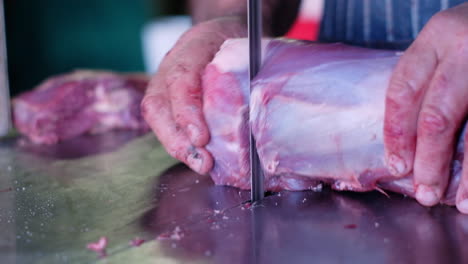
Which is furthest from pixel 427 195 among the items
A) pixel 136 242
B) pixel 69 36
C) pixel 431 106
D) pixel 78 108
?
pixel 69 36

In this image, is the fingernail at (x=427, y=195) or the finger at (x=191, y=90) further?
the finger at (x=191, y=90)

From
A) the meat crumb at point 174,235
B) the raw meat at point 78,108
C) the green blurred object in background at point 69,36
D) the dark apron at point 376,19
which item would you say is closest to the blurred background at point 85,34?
the green blurred object in background at point 69,36

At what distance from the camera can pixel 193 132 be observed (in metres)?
1.08

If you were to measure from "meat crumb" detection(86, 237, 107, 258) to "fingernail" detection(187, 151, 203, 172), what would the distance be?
0.32 metres

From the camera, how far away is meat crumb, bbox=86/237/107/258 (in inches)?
30.5

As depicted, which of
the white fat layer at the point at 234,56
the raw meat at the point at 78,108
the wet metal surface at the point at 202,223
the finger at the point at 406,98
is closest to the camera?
the wet metal surface at the point at 202,223

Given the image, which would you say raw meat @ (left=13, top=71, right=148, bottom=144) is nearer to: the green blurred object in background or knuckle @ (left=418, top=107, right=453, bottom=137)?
knuckle @ (left=418, top=107, right=453, bottom=137)

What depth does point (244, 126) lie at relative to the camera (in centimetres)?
105

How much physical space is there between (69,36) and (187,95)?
294 centimetres

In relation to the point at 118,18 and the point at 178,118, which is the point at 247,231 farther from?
the point at 118,18

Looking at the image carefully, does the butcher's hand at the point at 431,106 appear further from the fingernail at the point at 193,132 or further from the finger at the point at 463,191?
the fingernail at the point at 193,132

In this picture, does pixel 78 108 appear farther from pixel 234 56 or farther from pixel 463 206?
pixel 463 206

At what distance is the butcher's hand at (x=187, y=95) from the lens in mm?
1095

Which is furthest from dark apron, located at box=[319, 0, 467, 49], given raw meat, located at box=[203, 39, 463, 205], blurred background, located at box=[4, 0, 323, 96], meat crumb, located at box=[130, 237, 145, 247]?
blurred background, located at box=[4, 0, 323, 96]
